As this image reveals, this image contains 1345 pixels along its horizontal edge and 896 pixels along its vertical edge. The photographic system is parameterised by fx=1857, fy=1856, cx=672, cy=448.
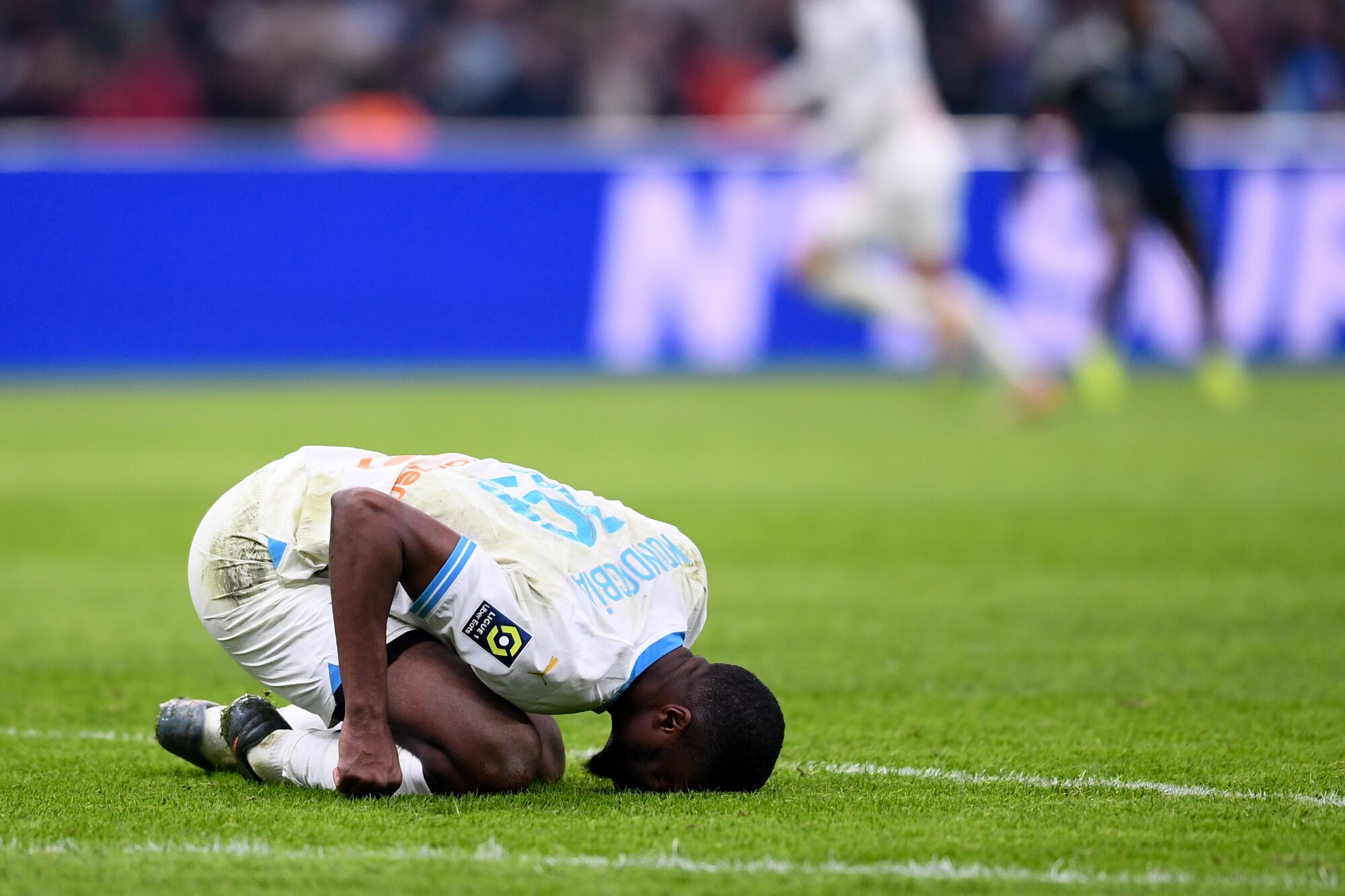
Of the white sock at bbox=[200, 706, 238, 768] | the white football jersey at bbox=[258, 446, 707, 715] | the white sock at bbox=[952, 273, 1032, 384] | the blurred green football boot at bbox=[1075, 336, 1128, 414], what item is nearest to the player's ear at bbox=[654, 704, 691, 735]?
the white football jersey at bbox=[258, 446, 707, 715]

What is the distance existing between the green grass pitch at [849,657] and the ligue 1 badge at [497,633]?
340mm

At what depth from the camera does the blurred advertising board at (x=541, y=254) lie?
15.8 meters

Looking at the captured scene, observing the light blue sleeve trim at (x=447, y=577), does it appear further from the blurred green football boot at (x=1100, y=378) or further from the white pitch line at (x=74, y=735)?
the blurred green football boot at (x=1100, y=378)

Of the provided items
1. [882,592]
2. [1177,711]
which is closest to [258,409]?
[882,592]

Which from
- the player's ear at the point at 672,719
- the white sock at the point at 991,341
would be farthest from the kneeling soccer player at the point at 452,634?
the white sock at the point at 991,341

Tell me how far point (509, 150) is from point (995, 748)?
507 inches

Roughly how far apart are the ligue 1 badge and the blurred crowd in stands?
15452mm

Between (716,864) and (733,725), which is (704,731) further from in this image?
(716,864)

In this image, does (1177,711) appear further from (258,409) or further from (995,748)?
(258,409)

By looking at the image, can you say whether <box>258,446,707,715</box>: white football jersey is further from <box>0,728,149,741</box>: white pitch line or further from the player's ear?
<box>0,728,149,741</box>: white pitch line

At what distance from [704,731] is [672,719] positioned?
0.24 ft

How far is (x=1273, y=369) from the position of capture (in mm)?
15984

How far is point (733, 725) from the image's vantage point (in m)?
3.91

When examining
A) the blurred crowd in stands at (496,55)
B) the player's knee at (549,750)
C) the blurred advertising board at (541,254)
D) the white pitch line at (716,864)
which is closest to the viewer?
the white pitch line at (716,864)
